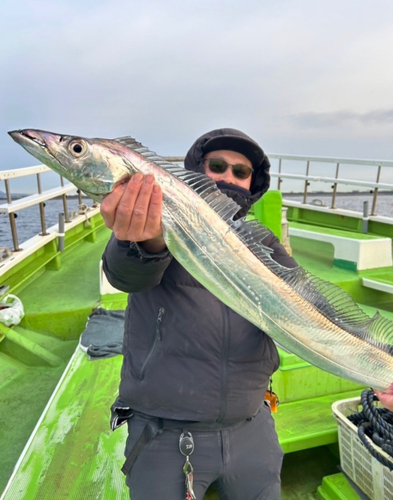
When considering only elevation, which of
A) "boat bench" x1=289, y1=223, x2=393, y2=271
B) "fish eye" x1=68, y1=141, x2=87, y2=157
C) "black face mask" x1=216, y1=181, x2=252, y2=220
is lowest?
"boat bench" x1=289, y1=223, x2=393, y2=271

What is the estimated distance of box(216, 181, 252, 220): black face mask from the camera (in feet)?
7.26

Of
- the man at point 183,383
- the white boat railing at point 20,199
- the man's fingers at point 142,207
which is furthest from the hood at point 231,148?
the white boat railing at point 20,199

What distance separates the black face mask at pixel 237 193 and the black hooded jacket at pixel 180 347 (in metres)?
0.59

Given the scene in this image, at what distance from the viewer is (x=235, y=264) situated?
1.68 metres

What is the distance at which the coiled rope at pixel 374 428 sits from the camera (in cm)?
242

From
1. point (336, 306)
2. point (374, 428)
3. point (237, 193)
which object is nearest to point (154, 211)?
point (237, 193)

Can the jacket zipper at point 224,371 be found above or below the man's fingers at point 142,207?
below

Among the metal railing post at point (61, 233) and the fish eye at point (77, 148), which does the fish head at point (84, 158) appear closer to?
the fish eye at point (77, 148)

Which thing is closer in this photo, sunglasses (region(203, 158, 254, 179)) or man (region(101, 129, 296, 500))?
man (region(101, 129, 296, 500))

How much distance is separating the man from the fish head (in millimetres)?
260

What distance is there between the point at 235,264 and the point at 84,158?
809mm

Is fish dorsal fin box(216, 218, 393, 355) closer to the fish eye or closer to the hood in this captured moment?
the hood

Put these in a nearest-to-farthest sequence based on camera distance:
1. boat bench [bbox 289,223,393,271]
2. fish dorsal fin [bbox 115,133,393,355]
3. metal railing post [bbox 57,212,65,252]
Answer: fish dorsal fin [bbox 115,133,393,355], boat bench [bbox 289,223,393,271], metal railing post [bbox 57,212,65,252]

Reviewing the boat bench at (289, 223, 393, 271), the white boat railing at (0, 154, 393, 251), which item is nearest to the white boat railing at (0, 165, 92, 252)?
the white boat railing at (0, 154, 393, 251)
